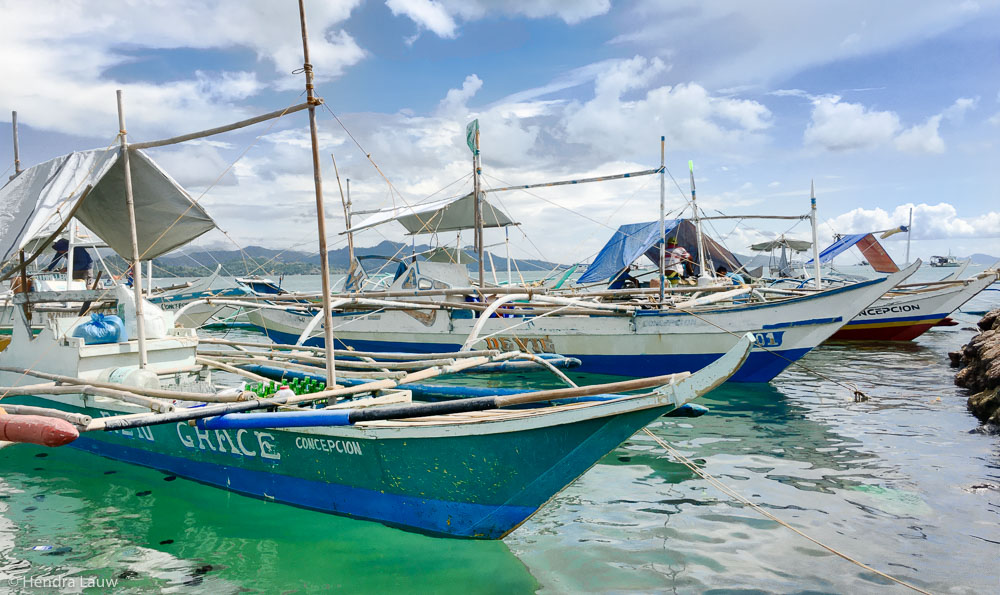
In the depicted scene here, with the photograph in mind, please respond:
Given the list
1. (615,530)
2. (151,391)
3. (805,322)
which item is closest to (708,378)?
(615,530)

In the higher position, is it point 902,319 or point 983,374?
point 902,319

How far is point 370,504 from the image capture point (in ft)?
19.8

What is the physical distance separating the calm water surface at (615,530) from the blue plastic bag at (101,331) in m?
1.81

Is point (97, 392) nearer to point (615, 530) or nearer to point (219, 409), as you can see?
point (219, 409)

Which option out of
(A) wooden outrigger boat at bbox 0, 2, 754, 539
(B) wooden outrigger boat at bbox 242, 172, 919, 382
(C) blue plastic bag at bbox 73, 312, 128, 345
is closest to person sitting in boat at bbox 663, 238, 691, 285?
(B) wooden outrigger boat at bbox 242, 172, 919, 382

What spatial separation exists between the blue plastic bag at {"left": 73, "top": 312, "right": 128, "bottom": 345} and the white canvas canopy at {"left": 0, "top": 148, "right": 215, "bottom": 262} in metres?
1.49

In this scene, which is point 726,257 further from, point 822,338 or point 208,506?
point 208,506

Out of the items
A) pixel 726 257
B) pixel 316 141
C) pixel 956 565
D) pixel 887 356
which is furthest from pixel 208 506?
pixel 726 257

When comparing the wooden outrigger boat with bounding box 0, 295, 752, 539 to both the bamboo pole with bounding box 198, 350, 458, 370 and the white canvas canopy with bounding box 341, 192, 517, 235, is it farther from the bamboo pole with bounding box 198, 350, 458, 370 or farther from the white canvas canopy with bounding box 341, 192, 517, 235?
the white canvas canopy with bounding box 341, 192, 517, 235

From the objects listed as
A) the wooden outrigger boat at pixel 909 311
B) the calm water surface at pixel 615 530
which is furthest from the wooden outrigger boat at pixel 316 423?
the wooden outrigger boat at pixel 909 311

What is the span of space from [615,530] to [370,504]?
2.55 meters

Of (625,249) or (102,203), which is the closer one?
(102,203)

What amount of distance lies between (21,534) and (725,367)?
24.2 feet

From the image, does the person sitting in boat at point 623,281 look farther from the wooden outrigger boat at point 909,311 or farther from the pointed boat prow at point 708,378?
the pointed boat prow at point 708,378
